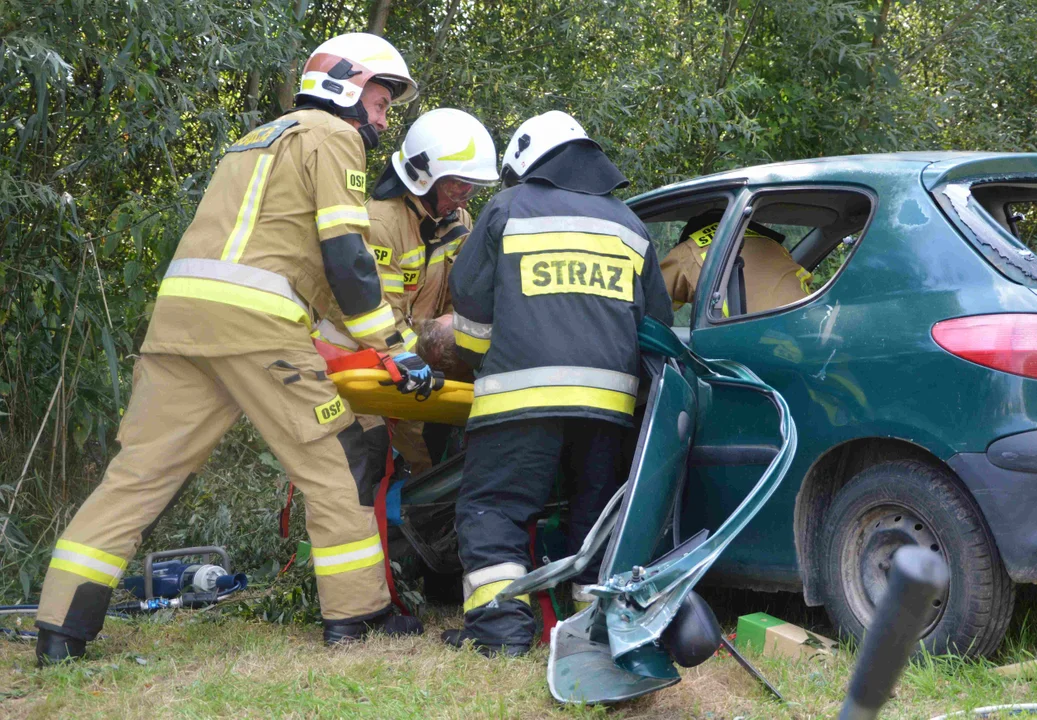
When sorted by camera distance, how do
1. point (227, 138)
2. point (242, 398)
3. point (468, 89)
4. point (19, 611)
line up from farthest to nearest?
point (468, 89)
point (227, 138)
point (19, 611)
point (242, 398)

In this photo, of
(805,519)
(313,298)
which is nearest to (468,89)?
(313,298)

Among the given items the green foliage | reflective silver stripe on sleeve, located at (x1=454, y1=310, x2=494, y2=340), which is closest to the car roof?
reflective silver stripe on sleeve, located at (x1=454, y1=310, x2=494, y2=340)

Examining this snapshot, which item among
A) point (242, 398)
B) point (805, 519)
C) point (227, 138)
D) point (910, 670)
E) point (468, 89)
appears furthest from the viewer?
point (468, 89)

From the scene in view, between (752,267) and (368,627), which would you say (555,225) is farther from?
(368,627)

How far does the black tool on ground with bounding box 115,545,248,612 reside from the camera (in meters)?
4.73

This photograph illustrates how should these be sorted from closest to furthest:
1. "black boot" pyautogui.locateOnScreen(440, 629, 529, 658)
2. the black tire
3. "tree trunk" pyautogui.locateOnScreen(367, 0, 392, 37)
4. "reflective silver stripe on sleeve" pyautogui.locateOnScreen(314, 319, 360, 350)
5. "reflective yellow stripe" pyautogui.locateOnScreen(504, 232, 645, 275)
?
the black tire
"black boot" pyautogui.locateOnScreen(440, 629, 529, 658)
"reflective yellow stripe" pyautogui.locateOnScreen(504, 232, 645, 275)
"reflective silver stripe on sleeve" pyautogui.locateOnScreen(314, 319, 360, 350)
"tree trunk" pyautogui.locateOnScreen(367, 0, 392, 37)

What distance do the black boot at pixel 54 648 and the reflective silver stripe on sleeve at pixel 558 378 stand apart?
1.74 meters

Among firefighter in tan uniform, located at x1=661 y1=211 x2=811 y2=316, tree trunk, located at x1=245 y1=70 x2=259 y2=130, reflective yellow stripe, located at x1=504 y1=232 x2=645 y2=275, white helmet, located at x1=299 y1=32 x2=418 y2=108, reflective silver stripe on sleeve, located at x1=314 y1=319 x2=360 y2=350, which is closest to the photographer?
reflective yellow stripe, located at x1=504 y1=232 x2=645 y2=275

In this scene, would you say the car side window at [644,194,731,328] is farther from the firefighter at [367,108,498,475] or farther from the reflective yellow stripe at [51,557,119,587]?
the reflective yellow stripe at [51,557,119,587]

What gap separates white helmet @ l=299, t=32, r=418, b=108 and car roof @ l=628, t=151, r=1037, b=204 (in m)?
1.39

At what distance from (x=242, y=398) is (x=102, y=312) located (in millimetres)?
2395

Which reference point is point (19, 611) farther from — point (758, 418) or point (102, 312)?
point (758, 418)

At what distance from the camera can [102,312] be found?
593cm

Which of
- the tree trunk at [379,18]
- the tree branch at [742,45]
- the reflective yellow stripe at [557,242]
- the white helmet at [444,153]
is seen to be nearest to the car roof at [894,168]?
the reflective yellow stripe at [557,242]
